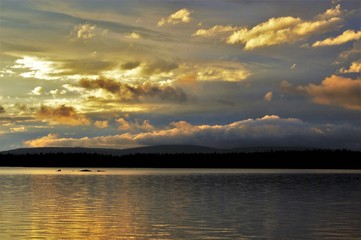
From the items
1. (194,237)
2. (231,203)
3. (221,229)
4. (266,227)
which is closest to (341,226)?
(266,227)

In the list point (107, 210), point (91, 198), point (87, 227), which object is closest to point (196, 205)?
point (107, 210)

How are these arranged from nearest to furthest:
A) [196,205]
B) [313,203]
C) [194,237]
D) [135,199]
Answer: [194,237] → [196,205] → [313,203] → [135,199]

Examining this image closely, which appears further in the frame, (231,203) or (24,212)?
(231,203)

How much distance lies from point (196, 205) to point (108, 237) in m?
27.4

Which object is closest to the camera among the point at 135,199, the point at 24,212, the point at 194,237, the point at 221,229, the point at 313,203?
the point at 194,237

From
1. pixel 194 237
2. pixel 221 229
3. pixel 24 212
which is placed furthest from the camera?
pixel 24 212

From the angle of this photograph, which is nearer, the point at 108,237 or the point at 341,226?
the point at 108,237

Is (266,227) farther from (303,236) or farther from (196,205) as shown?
(196,205)

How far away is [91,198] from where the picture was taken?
82.2m

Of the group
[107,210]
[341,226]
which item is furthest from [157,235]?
[107,210]

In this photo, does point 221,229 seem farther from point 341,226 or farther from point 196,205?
point 196,205

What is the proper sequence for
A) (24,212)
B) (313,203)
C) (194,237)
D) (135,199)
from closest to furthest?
(194,237)
(24,212)
(313,203)
(135,199)

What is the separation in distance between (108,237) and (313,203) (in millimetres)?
37635

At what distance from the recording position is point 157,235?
4466cm
